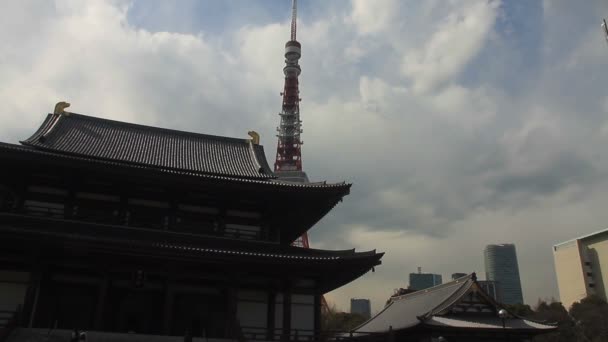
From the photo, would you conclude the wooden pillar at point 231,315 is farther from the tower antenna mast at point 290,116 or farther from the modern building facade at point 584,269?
the modern building facade at point 584,269

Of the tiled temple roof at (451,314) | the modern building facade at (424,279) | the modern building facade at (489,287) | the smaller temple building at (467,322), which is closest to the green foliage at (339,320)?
the modern building facade at (489,287)

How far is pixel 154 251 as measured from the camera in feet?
65.0

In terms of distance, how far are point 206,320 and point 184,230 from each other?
4.25 m

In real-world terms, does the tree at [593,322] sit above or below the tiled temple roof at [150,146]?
below

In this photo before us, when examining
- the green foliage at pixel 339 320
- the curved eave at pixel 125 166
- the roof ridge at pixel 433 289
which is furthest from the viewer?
the green foliage at pixel 339 320

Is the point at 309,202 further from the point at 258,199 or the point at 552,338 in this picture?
the point at 552,338

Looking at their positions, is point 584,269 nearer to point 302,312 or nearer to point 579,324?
point 579,324

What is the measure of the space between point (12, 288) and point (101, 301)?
3726mm

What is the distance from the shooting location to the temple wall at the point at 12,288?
1998cm

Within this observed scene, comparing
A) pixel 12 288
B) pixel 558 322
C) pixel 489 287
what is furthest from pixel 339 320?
pixel 12 288

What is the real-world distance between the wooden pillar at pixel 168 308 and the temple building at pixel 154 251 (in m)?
0.05

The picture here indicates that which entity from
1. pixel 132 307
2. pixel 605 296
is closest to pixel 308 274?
pixel 132 307

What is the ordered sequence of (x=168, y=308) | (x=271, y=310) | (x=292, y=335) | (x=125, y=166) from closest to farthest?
1. (x=168, y=308)
2. (x=292, y=335)
3. (x=125, y=166)
4. (x=271, y=310)

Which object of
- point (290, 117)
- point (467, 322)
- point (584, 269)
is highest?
point (290, 117)
